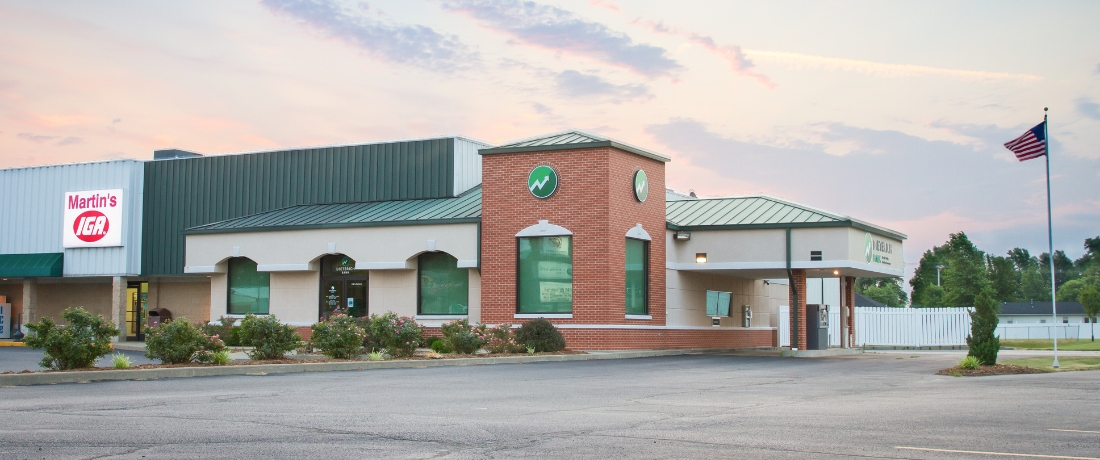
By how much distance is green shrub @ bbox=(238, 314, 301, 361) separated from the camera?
69.4ft

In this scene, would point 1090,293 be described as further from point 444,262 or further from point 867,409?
point 867,409

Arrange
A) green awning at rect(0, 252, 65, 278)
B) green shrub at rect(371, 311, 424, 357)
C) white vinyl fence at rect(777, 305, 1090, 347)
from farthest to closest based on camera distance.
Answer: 1. white vinyl fence at rect(777, 305, 1090, 347)
2. green awning at rect(0, 252, 65, 278)
3. green shrub at rect(371, 311, 424, 357)

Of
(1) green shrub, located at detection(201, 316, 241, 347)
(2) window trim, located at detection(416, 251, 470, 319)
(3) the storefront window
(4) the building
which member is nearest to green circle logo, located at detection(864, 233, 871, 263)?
(4) the building

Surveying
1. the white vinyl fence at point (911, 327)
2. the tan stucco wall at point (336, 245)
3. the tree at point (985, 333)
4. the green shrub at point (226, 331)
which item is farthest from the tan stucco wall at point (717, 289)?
the green shrub at point (226, 331)

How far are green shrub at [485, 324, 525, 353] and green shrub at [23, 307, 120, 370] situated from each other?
9824 mm

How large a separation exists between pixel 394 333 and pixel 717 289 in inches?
541

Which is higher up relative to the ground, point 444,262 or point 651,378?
point 444,262

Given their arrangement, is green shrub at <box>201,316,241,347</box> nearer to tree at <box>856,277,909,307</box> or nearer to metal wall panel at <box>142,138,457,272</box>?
metal wall panel at <box>142,138,457,272</box>

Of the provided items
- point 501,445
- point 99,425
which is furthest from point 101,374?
point 501,445

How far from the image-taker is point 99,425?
33.4 ft

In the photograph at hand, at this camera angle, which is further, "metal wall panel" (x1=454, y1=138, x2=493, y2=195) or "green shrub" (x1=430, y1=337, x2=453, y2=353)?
"metal wall panel" (x1=454, y1=138, x2=493, y2=195)

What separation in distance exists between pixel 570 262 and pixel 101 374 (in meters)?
14.3

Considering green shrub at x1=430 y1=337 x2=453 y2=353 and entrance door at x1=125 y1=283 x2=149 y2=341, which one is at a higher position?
entrance door at x1=125 y1=283 x2=149 y2=341

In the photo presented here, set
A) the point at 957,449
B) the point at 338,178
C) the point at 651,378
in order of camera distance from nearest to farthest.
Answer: the point at 957,449
the point at 651,378
the point at 338,178
